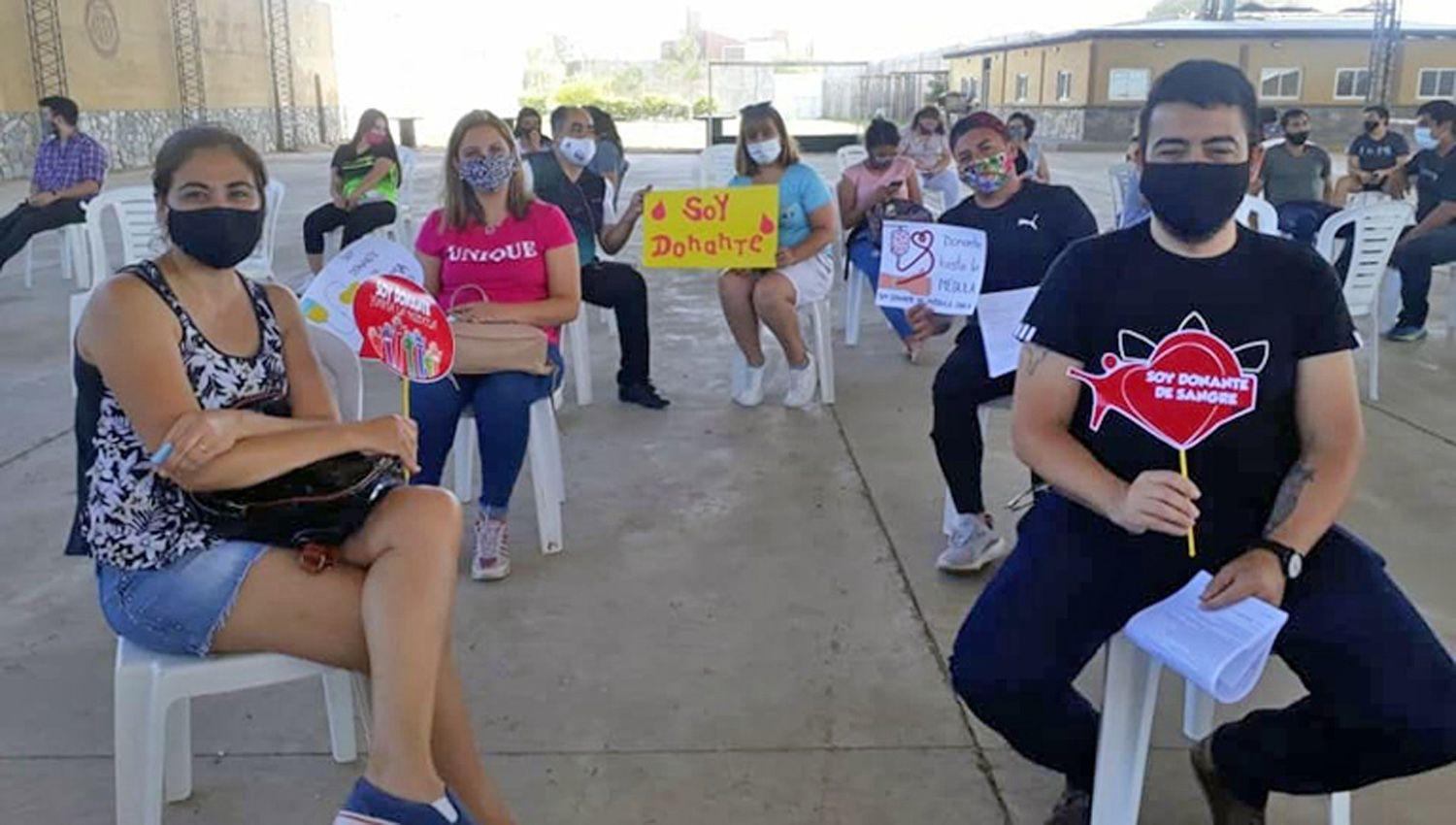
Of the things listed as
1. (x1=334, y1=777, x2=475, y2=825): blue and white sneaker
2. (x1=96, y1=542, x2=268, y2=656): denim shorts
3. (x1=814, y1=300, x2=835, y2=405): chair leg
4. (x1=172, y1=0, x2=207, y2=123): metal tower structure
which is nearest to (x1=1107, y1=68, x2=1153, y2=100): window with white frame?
(x1=172, y1=0, x2=207, y2=123): metal tower structure

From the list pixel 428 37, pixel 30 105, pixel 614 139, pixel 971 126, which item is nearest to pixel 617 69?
pixel 428 37

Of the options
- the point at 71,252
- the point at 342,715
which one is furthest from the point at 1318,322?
the point at 71,252

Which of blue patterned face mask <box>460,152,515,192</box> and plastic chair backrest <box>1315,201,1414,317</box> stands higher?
blue patterned face mask <box>460,152,515,192</box>

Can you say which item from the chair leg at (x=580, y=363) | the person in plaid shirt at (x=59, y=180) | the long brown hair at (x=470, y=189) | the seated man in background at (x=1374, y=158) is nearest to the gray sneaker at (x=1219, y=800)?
the long brown hair at (x=470, y=189)

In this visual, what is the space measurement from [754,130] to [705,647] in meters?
2.75

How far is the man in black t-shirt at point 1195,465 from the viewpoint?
1.98m

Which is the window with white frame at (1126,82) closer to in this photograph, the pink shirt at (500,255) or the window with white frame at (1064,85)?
the window with white frame at (1064,85)

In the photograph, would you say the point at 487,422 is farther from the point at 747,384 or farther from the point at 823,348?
the point at 823,348

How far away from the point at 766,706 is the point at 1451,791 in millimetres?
1413

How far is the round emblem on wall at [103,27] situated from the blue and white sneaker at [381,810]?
23650 millimetres

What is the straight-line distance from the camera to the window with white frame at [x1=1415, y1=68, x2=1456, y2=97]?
1181 inches

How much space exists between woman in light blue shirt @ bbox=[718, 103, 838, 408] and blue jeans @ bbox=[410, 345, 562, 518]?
1.91 metres

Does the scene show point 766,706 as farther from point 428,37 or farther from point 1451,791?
point 428,37

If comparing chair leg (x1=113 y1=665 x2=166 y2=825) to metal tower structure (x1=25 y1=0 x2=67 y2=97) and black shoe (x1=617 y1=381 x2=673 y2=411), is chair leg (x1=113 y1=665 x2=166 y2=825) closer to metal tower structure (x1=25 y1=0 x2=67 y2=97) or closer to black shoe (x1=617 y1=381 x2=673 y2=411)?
black shoe (x1=617 y1=381 x2=673 y2=411)
